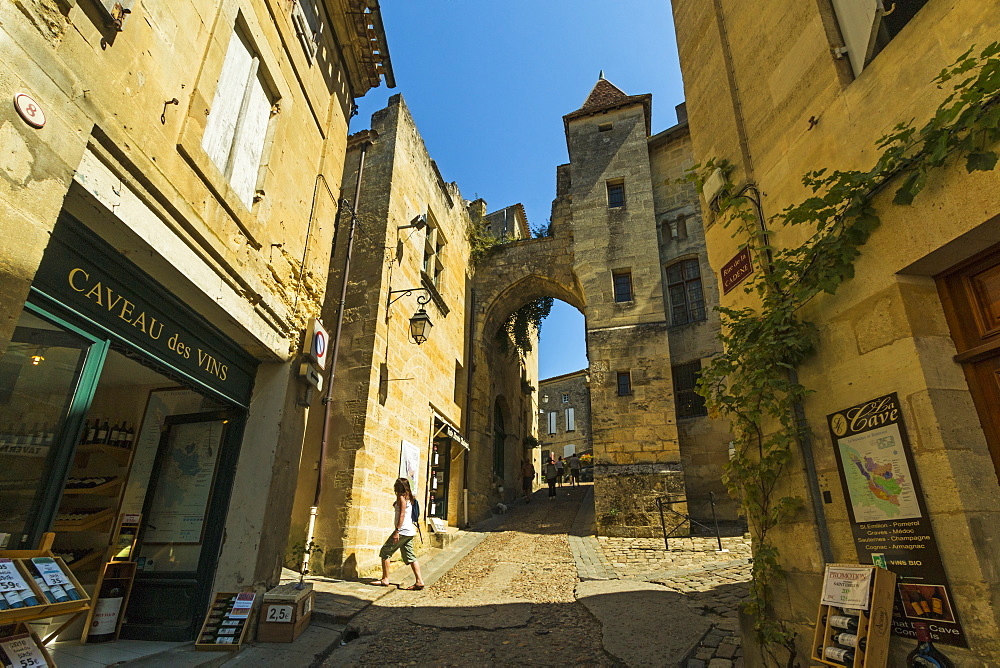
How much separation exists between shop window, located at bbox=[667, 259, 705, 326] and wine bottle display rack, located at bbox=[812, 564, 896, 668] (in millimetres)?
10953

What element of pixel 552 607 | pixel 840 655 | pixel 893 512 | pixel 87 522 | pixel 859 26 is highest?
pixel 859 26

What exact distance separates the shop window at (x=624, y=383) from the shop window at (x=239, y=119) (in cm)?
953

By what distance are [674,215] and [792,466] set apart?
38.5 ft

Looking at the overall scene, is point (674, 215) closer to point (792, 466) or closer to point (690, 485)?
point (690, 485)

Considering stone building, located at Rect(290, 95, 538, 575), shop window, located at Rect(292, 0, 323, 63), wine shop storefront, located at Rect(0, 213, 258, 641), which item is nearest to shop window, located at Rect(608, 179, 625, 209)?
stone building, located at Rect(290, 95, 538, 575)

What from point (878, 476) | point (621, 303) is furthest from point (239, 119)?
point (621, 303)

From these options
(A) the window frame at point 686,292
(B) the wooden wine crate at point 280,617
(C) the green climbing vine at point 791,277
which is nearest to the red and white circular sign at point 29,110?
(B) the wooden wine crate at point 280,617

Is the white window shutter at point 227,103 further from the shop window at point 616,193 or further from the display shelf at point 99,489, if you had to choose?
the shop window at point 616,193

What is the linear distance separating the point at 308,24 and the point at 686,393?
1072cm

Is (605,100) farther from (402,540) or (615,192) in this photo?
(402,540)

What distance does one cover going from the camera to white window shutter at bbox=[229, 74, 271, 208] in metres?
3.95

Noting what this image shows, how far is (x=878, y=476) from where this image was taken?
8.46 ft

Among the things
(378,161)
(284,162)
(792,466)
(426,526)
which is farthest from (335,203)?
(426,526)

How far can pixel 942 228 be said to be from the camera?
7.83 feet
